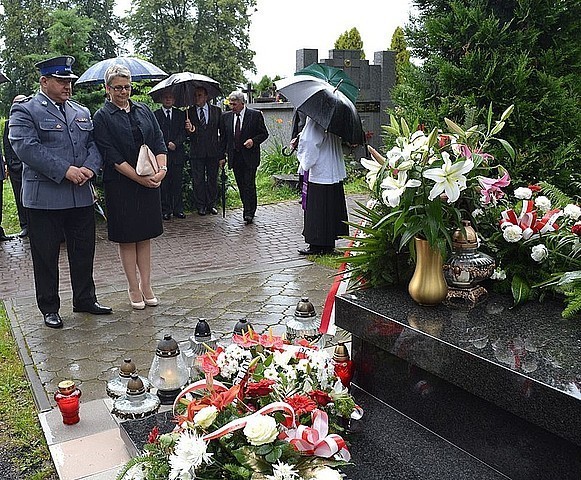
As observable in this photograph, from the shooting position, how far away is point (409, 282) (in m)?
2.98

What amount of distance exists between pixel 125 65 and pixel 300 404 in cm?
865

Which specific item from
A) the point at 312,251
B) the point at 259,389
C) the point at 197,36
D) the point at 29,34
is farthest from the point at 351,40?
the point at 29,34

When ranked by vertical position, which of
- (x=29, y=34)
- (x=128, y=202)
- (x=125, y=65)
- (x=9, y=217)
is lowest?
(x=9, y=217)

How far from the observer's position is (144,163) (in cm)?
530

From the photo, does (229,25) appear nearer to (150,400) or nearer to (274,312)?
(274,312)

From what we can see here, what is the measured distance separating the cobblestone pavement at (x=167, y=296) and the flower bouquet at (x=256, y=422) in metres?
2.03

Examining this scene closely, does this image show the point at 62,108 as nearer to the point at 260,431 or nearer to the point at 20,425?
the point at 20,425

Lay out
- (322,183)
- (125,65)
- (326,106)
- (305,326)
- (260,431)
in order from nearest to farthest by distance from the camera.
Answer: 1. (260,431)
2. (305,326)
3. (326,106)
4. (322,183)
5. (125,65)

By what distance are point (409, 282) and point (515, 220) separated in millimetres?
543

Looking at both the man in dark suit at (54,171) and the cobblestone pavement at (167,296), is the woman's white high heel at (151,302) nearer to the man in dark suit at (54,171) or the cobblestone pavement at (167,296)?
the cobblestone pavement at (167,296)

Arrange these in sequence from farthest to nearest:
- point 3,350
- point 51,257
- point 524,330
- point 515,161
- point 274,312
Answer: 1. point 274,312
2. point 51,257
3. point 3,350
4. point 515,161
5. point 524,330

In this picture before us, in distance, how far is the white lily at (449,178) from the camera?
8.35 ft

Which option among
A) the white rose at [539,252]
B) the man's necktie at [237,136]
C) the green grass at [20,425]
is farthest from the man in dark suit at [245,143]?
the white rose at [539,252]

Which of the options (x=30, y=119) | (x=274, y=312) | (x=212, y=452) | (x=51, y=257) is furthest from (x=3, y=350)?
(x=212, y=452)
